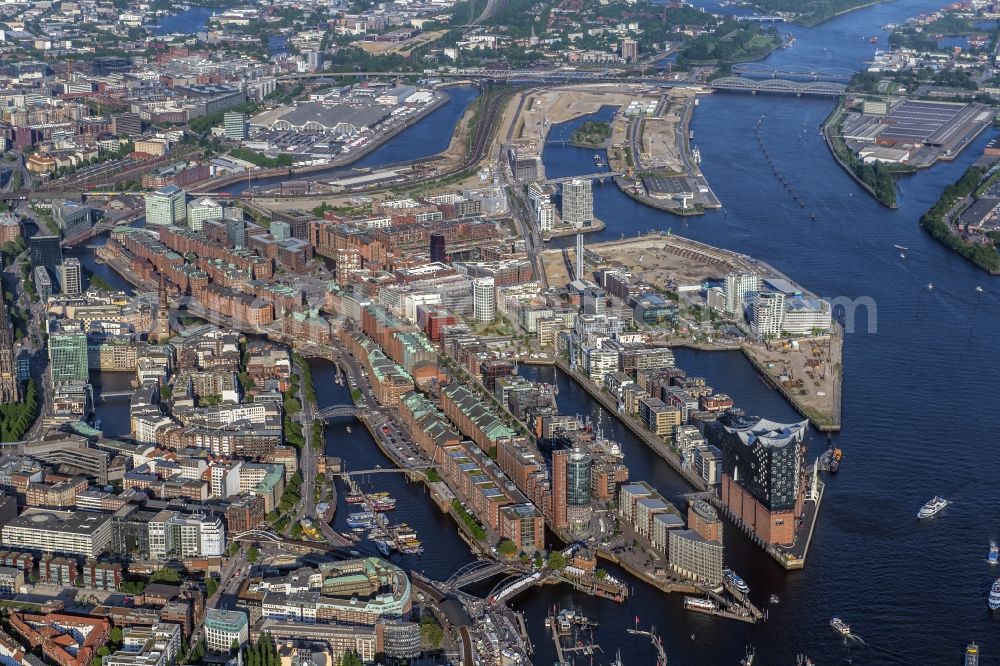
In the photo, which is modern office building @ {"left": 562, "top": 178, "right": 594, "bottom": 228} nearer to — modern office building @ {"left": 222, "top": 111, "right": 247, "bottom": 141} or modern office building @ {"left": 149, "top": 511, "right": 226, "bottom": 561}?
modern office building @ {"left": 222, "top": 111, "right": 247, "bottom": 141}

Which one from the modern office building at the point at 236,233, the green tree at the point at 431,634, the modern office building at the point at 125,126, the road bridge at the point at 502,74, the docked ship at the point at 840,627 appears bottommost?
the road bridge at the point at 502,74

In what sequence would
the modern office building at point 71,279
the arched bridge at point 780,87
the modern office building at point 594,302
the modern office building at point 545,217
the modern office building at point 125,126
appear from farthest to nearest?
the arched bridge at point 780,87 → the modern office building at point 125,126 → the modern office building at point 545,217 → the modern office building at point 71,279 → the modern office building at point 594,302

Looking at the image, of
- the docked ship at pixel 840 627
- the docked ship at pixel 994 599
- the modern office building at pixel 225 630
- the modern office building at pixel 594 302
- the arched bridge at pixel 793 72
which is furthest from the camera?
the arched bridge at pixel 793 72

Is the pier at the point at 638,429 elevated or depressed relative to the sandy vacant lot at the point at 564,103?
elevated

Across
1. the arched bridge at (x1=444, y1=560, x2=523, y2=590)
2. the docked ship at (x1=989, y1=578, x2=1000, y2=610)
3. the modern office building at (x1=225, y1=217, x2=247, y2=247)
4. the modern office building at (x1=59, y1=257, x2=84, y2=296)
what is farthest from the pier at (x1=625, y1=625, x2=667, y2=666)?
the modern office building at (x1=225, y1=217, x2=247, y2=247)

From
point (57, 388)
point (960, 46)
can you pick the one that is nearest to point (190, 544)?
point (57, 388)

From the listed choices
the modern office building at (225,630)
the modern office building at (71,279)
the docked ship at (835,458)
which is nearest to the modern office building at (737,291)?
the docked ship at (835,458)

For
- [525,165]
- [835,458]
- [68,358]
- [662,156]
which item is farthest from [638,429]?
[662,156]

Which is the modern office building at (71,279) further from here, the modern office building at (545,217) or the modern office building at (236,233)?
the modern office building at (545,217)
